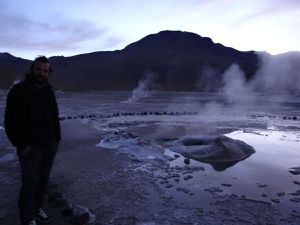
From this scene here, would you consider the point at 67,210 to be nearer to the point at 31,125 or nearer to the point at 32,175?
the point at 32,175

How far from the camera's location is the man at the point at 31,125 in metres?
3.84

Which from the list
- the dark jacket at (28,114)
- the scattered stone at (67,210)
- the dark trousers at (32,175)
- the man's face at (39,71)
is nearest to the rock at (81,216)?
the scattered stone at (67,210)

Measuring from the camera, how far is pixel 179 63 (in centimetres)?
11906

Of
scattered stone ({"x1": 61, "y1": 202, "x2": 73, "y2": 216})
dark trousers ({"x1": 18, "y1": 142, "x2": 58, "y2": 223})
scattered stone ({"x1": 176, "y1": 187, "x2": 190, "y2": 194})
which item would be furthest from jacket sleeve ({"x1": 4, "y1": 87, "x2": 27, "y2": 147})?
scattered stone ({"x1": 176, "y1": 187, "x2": 190, "y2": 194})

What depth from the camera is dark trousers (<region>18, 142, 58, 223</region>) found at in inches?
154

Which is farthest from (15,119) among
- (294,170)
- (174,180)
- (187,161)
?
(294,170)

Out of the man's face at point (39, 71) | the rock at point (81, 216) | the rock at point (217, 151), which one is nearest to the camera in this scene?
the man's face at point (39, 71)

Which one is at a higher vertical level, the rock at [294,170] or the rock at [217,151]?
the rock at [217,151]

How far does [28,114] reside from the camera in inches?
154

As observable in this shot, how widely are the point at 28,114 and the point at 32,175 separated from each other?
647 mm

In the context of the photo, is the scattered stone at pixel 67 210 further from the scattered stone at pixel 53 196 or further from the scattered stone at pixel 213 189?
the scattered stone at pixel 213 189

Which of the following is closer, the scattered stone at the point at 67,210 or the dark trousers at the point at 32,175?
the dark trousers at the point at 32,175

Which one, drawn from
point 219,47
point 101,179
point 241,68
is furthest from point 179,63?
point 101,179

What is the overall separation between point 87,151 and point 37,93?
5753 mm
